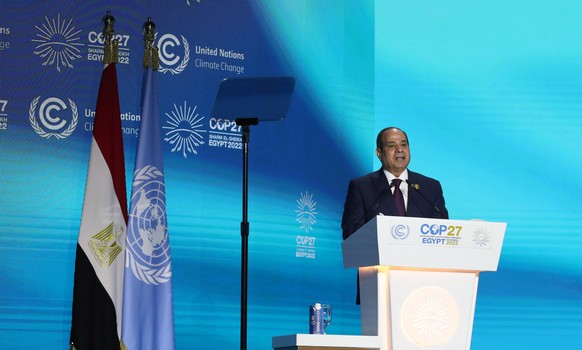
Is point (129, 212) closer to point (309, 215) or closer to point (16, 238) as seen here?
point (16, 238)

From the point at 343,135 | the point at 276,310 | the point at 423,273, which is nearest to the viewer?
the point at 423,273

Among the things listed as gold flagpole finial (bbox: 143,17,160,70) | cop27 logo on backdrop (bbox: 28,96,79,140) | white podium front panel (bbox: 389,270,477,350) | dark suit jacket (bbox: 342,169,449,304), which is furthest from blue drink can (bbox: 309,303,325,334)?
cop27 logo on backdrop (bbox: 28,96,79,140)

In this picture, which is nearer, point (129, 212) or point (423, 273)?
point (423, 273)

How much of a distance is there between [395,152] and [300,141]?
3.95ft

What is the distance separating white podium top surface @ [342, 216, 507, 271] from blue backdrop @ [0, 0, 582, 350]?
2.21m

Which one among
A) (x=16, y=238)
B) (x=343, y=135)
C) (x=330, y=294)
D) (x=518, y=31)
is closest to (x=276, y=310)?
(x=330, y=294)

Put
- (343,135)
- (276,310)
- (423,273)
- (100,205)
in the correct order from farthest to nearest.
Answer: (343,135) < (276,310) < (100,205) < (423,273)

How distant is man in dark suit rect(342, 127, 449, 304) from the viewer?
4840 mm

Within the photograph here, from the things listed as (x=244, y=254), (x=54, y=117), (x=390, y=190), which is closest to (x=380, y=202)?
(x=390, y=190)

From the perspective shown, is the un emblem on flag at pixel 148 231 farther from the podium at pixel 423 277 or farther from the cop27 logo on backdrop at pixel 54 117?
the podium at pixel 423 277

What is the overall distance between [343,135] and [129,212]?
1848mm

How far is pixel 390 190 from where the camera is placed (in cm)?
488

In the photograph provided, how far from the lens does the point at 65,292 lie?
534cm

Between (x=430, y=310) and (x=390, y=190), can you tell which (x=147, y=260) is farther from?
(x=430, y=310)
